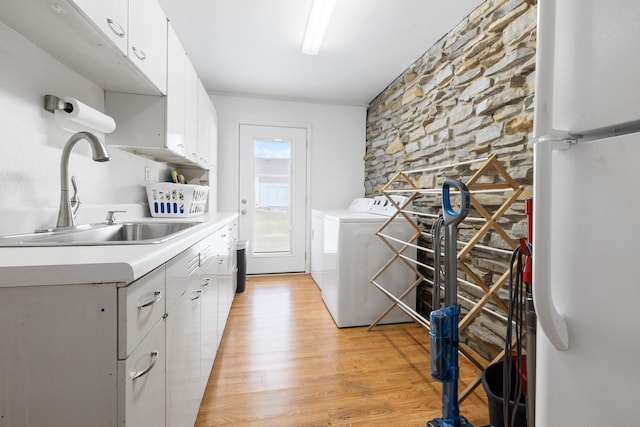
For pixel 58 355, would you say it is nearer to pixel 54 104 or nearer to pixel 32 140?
pixel 32 140

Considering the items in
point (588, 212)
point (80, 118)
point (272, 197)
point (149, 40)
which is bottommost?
point (588, 212)

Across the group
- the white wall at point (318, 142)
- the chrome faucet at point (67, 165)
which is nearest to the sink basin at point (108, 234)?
the chrome faucet at point (67, 165)

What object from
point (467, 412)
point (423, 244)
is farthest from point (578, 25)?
point (423, 244)

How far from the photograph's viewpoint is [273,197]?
3.81m

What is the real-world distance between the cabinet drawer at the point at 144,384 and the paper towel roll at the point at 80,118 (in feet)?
3.26

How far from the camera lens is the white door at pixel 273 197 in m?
3.70

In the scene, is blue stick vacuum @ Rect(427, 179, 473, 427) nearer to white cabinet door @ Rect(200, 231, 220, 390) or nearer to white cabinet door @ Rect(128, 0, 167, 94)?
white cabinet door @ Rect(200, 231, 220, 390)

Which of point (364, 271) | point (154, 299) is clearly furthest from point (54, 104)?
point (364, 271)

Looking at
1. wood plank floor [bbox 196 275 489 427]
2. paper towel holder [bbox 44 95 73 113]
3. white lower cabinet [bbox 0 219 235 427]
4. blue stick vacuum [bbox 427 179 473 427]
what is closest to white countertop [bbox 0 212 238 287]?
white lower cabinet [bbox 0 219 235 427]

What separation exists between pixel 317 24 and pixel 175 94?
116 centimetres

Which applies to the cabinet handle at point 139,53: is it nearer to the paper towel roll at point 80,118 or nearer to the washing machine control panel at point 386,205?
the paper towel roll at point 80,118

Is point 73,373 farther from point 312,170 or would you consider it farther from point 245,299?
point 312,170

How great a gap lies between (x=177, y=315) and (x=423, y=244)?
208 centimetres

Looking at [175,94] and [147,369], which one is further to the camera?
[175,94]
